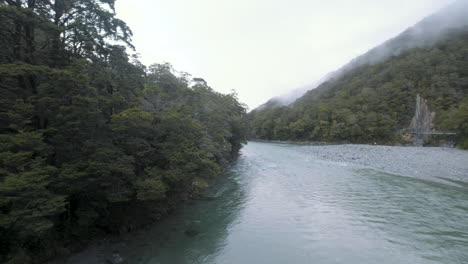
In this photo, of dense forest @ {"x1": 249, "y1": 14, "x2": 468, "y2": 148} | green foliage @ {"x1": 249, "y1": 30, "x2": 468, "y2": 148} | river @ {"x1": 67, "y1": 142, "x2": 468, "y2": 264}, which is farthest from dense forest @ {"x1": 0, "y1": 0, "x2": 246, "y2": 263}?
green foliage @ {"x1": 249, "y1": 30, "x2": 468, "y2": 148}

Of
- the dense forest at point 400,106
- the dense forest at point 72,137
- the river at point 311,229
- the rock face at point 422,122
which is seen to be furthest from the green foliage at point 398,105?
the dense forest at point 72,137

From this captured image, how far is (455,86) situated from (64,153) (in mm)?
74531

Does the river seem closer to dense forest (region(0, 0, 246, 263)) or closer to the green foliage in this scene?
dense forest (region(0, 0, 246, 263))

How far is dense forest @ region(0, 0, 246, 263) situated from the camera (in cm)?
513

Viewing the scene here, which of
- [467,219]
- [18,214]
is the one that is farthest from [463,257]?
[18,214]

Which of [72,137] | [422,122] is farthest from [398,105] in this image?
[72,137]

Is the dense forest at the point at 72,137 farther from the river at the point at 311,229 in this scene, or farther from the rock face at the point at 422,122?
the rock face at the point at 422,122

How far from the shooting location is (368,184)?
1478cm

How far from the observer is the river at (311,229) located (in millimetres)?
6762

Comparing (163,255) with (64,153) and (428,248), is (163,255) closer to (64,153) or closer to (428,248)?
(64,153)

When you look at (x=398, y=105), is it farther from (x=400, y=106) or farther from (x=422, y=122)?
(x=422, y=122)

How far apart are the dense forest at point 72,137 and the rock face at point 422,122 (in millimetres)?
50304

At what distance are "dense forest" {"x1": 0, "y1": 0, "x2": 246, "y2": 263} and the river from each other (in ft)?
3.98

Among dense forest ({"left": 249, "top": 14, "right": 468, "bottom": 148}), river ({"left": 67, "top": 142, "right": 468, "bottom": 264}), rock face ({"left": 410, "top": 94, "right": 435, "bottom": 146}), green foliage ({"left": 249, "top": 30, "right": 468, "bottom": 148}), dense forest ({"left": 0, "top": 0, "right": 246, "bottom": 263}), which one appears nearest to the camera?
dense forest ({"left": 0, "top": 0, "right": 246, "bottom": 263})
